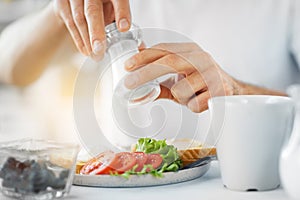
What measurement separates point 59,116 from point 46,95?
0.43 ft

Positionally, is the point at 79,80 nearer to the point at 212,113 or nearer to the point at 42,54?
the point at 212,113

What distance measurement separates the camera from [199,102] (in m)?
1.14

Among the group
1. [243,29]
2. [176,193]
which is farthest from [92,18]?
[243,29]

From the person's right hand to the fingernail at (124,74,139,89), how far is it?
0.07 metres

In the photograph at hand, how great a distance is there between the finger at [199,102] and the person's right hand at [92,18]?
16cm

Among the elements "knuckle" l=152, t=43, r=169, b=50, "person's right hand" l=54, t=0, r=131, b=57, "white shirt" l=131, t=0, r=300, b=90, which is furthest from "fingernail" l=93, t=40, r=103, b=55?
"white shirt" l=131, t=0, r=300, b=90

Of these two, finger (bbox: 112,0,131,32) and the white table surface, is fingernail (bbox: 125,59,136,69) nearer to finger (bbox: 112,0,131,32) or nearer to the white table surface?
finger (bbox: 112,0,131,32)

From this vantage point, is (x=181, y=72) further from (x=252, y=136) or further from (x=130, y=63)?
(x=252, y=136)

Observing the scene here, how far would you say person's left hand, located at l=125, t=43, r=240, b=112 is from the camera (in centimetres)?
108

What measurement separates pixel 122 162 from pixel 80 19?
15.2 inches

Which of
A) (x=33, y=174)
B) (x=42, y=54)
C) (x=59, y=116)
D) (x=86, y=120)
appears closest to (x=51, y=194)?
(x=33, y=174)

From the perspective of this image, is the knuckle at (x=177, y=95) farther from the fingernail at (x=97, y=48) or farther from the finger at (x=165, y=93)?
the fingernail at (x=97, y=48)

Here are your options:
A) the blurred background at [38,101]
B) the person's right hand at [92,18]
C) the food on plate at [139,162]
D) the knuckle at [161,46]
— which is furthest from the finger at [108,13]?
the blurred background at [38,101]

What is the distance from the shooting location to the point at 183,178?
985mm
